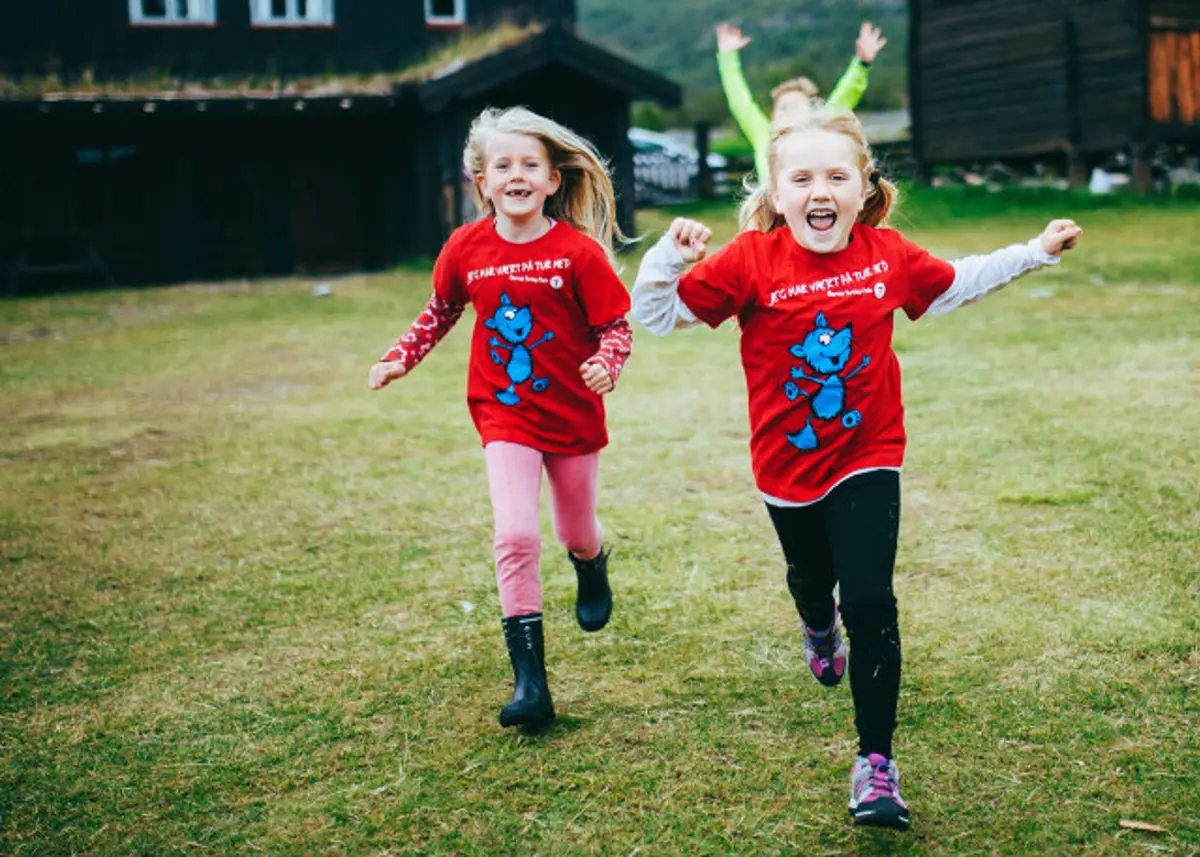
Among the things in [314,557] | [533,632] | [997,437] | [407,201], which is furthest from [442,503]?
[407,201]

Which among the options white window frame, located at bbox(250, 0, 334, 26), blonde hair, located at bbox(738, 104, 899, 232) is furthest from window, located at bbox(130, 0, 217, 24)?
blonde hair, located at bbox(738, 104, 899, 232)

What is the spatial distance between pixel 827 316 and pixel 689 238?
41 cm

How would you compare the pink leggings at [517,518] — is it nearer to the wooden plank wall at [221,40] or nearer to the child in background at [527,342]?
the child in background at [527,342]

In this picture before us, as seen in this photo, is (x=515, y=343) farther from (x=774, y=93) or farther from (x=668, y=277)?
(x=774, y=93)

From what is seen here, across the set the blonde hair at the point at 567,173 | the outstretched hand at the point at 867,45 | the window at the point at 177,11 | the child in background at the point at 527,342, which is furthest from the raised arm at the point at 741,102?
the window at the point at 177,11

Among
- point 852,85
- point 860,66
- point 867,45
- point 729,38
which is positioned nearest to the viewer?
point 867,45

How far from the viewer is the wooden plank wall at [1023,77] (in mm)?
20984

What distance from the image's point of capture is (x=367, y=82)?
19.7 metres

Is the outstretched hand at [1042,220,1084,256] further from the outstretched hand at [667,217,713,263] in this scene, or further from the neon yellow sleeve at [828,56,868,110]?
the neon yellow sleeve at [828,56,868,110]

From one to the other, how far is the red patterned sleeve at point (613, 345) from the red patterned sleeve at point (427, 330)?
494 mm

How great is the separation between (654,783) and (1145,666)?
1.63 meters

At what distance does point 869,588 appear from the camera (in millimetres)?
3059

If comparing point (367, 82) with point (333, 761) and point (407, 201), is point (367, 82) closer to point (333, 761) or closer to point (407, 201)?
point (407, 201)

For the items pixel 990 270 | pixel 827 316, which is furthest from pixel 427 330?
pixel 990 270
